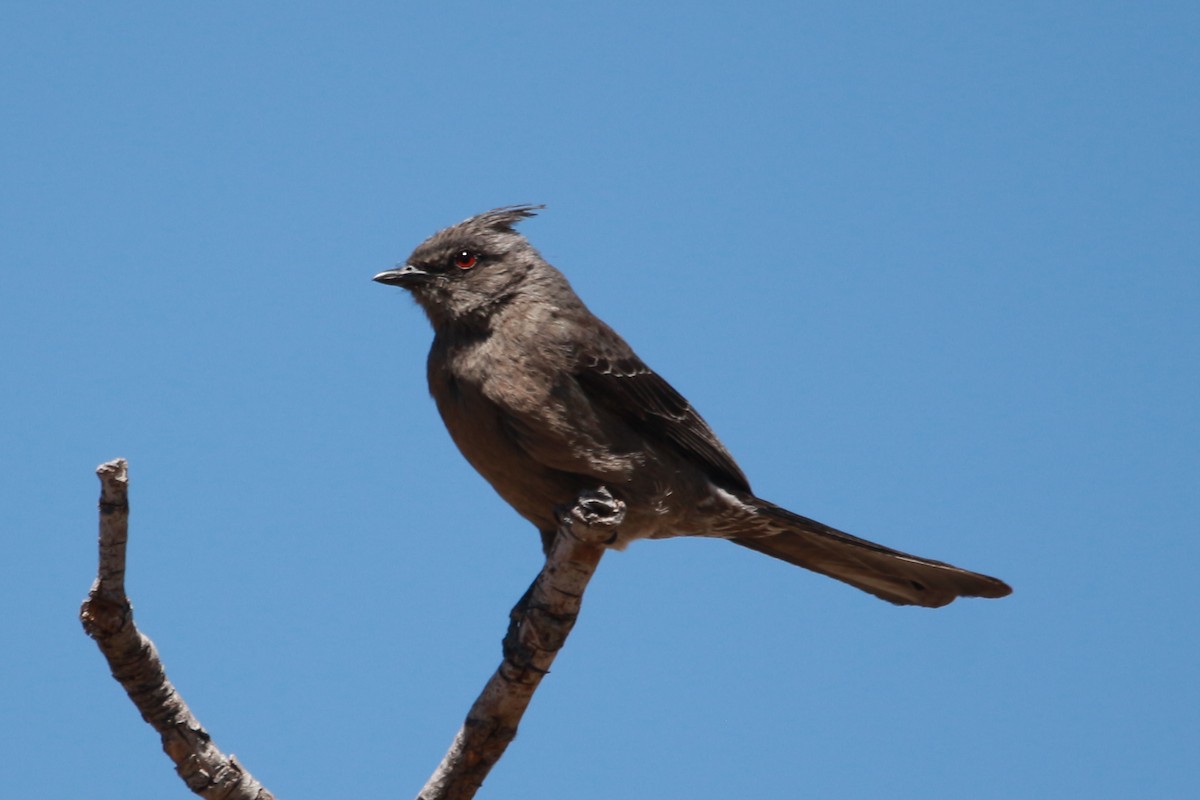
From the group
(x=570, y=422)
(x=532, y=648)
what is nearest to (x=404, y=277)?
(x=570, y=422)

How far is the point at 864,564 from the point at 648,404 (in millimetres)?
1516

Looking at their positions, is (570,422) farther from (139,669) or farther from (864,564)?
(139,669)

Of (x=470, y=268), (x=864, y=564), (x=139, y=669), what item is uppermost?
(x=470, y=268)

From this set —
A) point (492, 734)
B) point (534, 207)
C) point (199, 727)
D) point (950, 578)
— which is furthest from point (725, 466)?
point (199, 727)

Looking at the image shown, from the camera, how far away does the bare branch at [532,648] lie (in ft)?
16.2

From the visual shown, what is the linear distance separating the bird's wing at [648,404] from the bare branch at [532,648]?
1.51 meters

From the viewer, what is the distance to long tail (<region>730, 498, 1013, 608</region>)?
6.84 meters

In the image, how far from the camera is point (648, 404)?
6.77m

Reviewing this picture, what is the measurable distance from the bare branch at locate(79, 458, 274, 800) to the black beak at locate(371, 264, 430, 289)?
118 inches

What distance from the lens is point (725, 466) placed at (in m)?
7.04

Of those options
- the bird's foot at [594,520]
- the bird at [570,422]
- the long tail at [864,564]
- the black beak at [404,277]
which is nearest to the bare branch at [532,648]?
the bird's foot at [594,520]

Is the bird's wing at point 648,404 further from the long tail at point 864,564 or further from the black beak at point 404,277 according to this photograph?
the black beak at point 404,277

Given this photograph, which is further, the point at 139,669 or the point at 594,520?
the point at 594,520

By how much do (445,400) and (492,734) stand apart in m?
1.94
